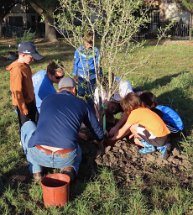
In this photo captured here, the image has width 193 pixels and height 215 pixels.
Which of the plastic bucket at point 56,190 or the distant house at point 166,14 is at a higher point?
the distant house at point 166,14

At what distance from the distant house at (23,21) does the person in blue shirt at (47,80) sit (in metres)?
30.0

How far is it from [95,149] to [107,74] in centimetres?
107

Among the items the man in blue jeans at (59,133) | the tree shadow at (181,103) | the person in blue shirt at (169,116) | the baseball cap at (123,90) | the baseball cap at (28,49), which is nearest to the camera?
the man in blue jeans at (59,133)

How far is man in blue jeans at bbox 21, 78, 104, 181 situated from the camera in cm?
415

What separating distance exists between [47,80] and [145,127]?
5.63 feet

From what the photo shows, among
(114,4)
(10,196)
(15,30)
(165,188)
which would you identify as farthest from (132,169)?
(15,30)

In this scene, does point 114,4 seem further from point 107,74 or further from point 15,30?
point 15,30

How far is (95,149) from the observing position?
534 cm

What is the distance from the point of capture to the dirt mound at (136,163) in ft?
15.3

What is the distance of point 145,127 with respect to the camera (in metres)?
5.00

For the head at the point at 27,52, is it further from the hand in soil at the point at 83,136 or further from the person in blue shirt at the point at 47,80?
the hand in soil at the point at 83,136

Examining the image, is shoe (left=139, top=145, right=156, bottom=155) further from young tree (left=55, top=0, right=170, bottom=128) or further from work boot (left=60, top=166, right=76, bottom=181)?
work boot (left=60, top=166, right=76, bottom=181)

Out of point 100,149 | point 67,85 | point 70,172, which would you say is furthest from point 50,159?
point 100,149

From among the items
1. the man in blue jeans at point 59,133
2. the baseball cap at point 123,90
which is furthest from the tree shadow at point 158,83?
the man in blue jeans at point 59,133
